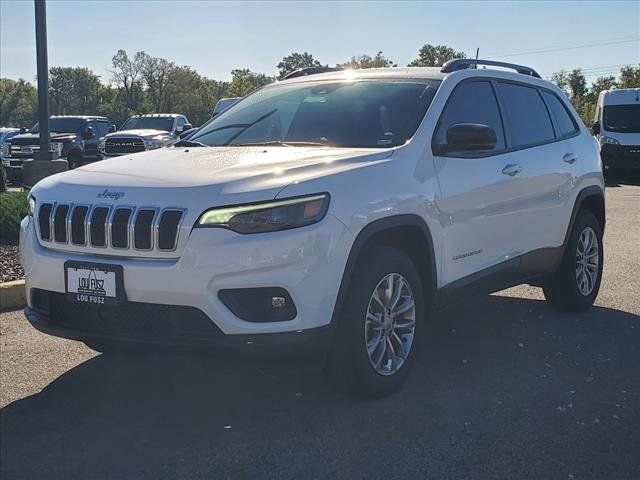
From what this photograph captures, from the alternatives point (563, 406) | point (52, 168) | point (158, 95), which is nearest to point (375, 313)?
point (563, 406)

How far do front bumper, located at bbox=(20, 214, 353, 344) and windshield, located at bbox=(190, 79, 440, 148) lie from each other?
3.67ft

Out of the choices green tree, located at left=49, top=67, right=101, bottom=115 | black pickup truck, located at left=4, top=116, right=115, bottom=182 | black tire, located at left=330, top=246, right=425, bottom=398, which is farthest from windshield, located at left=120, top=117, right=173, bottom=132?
green tree, located at left=49, top=67, right=101, bottom=115

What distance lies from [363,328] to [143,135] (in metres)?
16.2

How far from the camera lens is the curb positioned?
6137 millimetres

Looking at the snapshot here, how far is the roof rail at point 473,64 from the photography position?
5211 mm

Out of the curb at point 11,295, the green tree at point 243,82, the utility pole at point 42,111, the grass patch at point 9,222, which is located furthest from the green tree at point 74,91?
the curb at point 11,295

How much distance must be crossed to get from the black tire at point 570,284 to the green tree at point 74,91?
93386 mm

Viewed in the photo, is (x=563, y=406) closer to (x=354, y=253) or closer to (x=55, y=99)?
(x=354, y=253)

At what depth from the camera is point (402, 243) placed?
171 inches

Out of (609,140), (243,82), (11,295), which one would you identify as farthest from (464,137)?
(243,82)

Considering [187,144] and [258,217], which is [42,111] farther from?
[258,217]

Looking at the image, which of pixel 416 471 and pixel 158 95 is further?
pixel 158 95

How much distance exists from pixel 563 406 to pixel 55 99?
9709 cm

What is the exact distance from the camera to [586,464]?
134 inches
